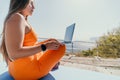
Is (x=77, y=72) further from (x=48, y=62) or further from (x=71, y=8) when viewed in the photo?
(x=71, y=8)

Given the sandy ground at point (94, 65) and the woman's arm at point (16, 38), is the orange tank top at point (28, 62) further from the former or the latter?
the sandy ground at point (94, 65)

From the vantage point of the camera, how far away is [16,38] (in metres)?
0.88

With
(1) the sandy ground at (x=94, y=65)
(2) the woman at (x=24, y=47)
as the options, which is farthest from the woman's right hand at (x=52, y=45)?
(1) the sandy ground at (x=94, y=65)

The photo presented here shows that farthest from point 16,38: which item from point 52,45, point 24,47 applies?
point 52,45

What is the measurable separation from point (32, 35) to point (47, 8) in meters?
4.65

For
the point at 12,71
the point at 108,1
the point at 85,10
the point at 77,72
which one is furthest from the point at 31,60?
the point at 108,1

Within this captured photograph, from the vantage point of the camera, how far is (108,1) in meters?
7.29

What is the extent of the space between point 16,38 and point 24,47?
55mm

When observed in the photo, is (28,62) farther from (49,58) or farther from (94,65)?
(94,65)

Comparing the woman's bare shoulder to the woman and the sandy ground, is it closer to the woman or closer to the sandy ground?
the woman

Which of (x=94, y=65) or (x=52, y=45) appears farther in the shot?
(x=94, y=65)

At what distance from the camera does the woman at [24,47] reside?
2.93 ft

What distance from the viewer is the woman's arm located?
34.8 inches

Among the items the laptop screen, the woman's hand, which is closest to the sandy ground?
the laptop screen
